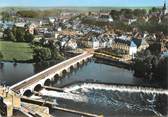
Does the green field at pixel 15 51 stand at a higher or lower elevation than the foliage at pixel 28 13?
lower

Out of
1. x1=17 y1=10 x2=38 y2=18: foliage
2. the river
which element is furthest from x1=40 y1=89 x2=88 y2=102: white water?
x1=17 y1=10 x2=38 y2=18: foliage

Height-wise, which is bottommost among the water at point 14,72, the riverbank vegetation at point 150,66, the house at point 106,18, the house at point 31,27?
the water at point 14,72

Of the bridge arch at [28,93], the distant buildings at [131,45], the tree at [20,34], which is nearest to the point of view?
the distant buildings at [131,45]

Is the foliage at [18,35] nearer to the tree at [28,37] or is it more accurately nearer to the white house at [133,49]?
the tree at [28,37]

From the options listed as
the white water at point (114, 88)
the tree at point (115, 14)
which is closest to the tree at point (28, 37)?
the white water at point (114, 88)

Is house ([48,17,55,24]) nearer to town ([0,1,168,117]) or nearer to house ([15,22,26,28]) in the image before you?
town ([0,1,168,117])

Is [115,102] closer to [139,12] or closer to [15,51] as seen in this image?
[139,12]

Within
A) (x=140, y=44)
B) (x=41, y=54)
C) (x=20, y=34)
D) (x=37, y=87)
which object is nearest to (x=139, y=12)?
(x=140, y=44)
